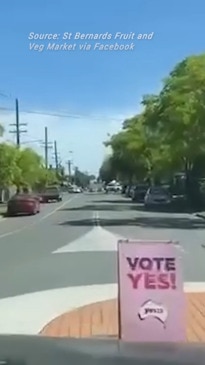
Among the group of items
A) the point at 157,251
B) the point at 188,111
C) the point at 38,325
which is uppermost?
the point at 188,111

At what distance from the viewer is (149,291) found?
8367mm

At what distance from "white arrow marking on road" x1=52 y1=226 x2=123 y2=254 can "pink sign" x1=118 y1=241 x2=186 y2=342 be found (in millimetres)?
13003

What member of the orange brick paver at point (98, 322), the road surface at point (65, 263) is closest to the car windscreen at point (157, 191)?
the road surface at point (65, 263)

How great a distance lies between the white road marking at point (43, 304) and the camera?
10.7m

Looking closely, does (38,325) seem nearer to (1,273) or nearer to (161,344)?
(161,344)

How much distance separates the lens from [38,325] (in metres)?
10.7

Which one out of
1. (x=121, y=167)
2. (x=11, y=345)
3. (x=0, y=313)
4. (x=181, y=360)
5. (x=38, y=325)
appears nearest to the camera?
(x=181, y=360)

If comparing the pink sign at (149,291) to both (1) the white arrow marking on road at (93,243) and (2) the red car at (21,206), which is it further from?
(2) the red car at (21,206)

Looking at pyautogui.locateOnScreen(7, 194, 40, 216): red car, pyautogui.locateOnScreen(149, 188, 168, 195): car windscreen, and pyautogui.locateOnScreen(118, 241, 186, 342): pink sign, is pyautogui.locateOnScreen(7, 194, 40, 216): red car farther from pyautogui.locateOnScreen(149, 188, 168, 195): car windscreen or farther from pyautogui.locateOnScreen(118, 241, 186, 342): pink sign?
pyautogui.locateOnScreen(118, 241, 186, 342): pink sign

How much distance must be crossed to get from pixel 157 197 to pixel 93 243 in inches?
1300

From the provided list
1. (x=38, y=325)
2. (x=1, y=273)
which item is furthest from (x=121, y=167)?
(x=38, y=325)

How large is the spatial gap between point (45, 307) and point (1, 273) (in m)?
4.60

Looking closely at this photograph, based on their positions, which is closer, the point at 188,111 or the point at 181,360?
the point at 181,360

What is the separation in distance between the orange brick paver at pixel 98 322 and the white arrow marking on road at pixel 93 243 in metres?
9.06
